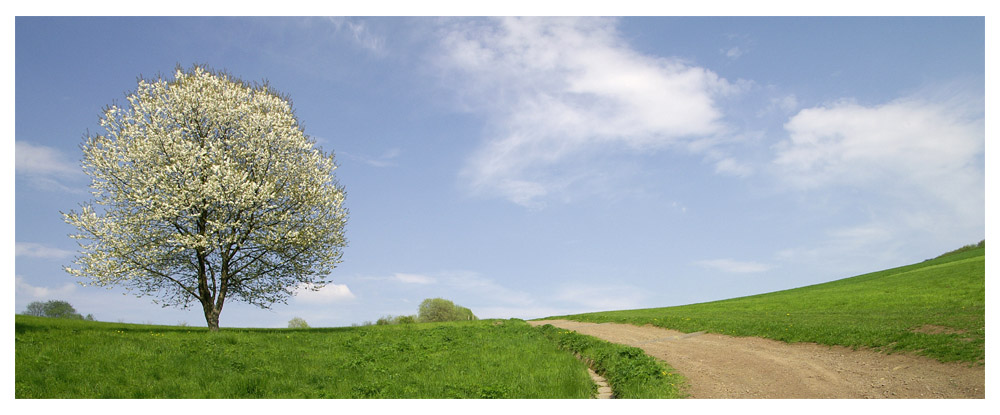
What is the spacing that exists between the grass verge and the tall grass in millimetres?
884

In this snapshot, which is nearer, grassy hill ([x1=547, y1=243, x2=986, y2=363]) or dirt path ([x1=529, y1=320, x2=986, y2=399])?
dirt path ([x1=529, y1=320, x2=986, y2=399])

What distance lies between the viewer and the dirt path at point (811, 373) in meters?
14.9

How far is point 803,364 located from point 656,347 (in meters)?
6.01

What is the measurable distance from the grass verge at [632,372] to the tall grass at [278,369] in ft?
2.90

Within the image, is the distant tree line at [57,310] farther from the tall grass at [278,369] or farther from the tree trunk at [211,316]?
the tall grass at [278,369]

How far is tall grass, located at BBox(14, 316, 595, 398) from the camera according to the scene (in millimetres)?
14906

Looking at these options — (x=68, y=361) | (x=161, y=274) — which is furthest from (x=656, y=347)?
(x=161, y=274)

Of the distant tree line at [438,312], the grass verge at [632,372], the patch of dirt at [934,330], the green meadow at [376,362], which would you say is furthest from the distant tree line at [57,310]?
the patch of dirt at [934,330]

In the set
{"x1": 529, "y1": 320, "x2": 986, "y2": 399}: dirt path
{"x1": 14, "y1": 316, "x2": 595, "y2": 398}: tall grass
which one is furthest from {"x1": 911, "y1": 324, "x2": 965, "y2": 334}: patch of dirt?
{"x1": 14, "y1": 316, "x2": 595, "y2": 398}: tall grass

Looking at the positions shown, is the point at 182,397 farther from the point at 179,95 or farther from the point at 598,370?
the point at 179,95

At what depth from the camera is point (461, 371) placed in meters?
16.8

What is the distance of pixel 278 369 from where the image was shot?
57.5 ft

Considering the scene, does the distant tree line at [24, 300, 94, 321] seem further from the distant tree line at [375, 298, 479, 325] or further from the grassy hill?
the grassy hill

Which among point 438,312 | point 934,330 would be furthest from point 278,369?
point 438,312
